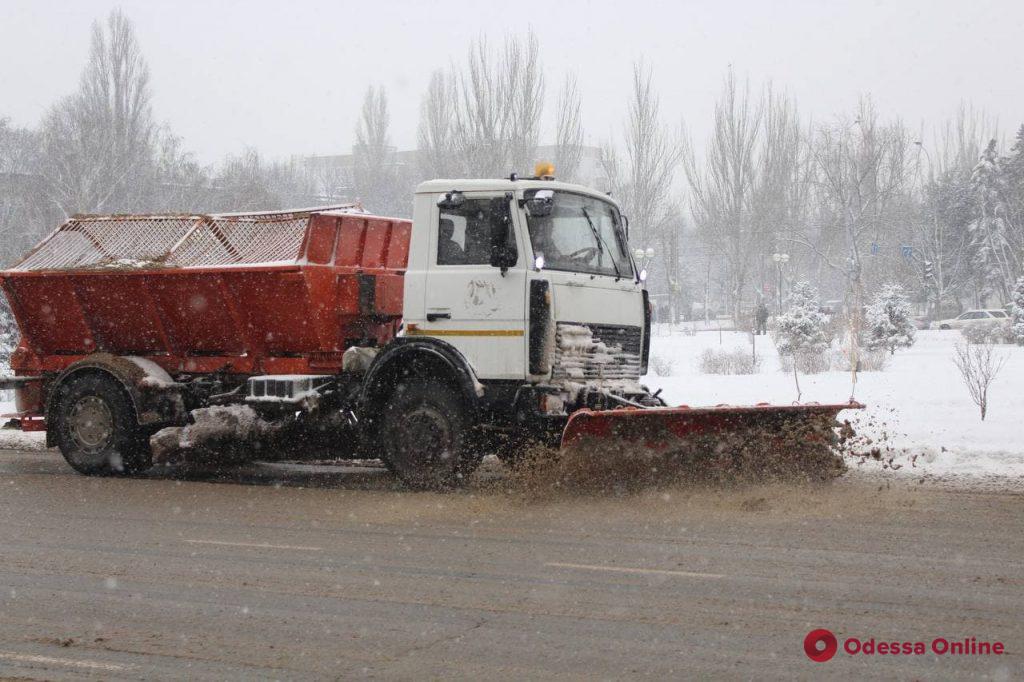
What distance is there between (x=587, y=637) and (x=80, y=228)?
8917 millimetres

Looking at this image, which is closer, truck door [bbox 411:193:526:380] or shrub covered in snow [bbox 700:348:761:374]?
truck door [bbox 411:193:526:380]

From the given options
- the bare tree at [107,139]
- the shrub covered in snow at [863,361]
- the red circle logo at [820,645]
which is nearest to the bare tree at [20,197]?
the bare tree at [107,139]

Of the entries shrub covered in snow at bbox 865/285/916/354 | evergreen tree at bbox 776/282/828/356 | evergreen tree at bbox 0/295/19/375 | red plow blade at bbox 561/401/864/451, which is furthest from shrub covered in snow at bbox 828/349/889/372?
evergreen tree at bbox 0/295/19/375

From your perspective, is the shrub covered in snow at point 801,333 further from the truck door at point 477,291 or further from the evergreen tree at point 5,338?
the evergreen tree at point 5,338

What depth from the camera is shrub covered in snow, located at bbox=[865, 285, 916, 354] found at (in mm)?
28953

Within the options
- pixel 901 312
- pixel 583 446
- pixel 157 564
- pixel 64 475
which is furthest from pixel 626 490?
pixel 901 312

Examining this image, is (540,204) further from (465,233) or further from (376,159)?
(376,159)

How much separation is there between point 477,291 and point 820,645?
5.17 metres

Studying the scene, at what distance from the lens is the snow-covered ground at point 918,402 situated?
37.1 feet

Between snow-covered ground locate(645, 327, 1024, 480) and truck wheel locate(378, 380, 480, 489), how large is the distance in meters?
3.46

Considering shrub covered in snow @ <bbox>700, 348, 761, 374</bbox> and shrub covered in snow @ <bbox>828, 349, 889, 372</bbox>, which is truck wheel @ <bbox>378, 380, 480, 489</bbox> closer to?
shrub covered in snow @ <bbox>828, 349, 889, 372</bbox>

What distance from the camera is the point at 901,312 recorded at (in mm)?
31438

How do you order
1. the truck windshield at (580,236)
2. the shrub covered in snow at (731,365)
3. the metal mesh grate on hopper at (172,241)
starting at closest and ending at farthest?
the truck windshield at (580,236) < the metal mesh grate on hopper at (172,241) < the shrub covered in snow at (731,365)

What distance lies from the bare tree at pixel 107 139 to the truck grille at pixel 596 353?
42.6 meters
